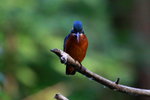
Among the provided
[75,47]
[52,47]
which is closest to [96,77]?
[75,47]

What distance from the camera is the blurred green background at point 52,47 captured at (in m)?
7.09

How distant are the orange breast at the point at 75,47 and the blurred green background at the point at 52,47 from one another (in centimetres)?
189

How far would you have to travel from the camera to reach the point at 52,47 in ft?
23.6

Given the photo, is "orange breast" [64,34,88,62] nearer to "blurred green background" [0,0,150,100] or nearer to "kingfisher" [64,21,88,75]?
"kingfisher" [64,21,88,75]

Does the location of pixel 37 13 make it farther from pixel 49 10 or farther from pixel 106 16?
pixel 106 16

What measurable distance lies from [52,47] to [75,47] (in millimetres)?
2843

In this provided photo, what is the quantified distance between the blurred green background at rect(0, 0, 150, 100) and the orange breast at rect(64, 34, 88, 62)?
6.19ft

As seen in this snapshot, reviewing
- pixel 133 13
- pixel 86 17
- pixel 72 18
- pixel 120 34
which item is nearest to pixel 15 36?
pixel 72 18

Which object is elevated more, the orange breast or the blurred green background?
the orange breast

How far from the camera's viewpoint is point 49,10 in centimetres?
759

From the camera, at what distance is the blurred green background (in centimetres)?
709

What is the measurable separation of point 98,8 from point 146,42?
1712 mm

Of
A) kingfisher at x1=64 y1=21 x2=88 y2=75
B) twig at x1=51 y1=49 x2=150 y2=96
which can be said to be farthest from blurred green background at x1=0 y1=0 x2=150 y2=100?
twig at x1=51 y1=49 x2=150 y2=96

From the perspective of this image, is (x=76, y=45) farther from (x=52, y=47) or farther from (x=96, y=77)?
(x=52, y=47)
